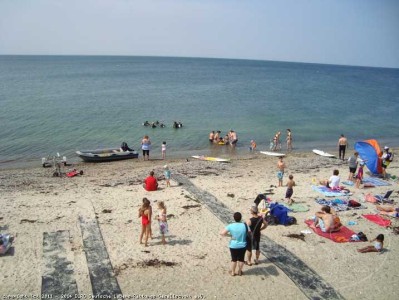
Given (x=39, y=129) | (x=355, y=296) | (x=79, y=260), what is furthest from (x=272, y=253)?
(x=39, y=129)

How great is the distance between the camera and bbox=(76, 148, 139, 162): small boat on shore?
76.5ft

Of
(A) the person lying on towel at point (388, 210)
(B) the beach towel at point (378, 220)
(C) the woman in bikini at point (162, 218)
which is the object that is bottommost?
(B) the beach towel at point (378, 220)

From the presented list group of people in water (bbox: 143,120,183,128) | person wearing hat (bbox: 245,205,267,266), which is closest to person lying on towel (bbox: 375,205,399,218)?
person wearing hat (bbox: 245,205,267,266)

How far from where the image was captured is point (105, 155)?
23.7m

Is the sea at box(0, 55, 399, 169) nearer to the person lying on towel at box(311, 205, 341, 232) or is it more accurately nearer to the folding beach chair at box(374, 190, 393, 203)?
the folding beach chair at box(374, 190, 393, 203)

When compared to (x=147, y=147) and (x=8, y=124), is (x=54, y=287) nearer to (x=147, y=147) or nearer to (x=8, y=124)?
(x=147, y=147)

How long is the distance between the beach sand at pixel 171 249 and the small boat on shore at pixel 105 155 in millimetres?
6261

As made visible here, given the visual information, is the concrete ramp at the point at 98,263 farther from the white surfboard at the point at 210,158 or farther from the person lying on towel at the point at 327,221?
the white surfboard at the point at 210,158

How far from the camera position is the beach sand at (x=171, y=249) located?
855 cm

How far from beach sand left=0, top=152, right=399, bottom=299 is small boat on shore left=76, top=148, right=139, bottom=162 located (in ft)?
20.5

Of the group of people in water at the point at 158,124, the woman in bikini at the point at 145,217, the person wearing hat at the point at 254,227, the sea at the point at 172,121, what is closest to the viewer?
the person wearing hat at the point at 254,227

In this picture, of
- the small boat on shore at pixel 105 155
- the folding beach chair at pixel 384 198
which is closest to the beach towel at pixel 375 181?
the folding beach chair at pixel 384 198

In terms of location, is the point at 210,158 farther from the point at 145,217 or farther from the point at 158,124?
the point at 145,217

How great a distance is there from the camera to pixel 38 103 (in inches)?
1829
